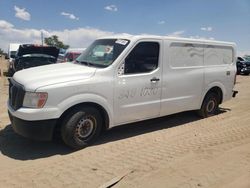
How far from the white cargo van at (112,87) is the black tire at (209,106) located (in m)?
0.03

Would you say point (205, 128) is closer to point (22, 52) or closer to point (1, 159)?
point (1, 159)

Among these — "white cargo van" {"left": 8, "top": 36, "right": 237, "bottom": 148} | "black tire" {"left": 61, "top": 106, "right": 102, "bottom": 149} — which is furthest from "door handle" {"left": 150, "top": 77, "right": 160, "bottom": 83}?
"black tire" {"left": 61, "top": 106, "right": 102, "bottom": 149}

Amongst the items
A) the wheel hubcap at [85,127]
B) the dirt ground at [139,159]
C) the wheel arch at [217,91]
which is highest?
the wheel arch at [217,91]

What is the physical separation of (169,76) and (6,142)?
339cm

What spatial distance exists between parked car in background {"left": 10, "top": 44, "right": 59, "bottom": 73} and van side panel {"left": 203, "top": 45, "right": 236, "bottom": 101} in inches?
349

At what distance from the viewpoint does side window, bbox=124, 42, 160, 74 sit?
5.84 metres

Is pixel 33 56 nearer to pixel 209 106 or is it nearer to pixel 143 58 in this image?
pixel 209 106

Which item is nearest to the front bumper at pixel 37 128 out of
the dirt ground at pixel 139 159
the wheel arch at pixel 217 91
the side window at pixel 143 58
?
the dirt ground at pixel 139 159

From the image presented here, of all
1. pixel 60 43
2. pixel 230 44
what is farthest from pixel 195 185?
pixel 60 43

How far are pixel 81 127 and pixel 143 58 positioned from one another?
6.00 feet

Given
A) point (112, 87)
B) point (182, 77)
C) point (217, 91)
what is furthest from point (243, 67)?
point (112, 87)

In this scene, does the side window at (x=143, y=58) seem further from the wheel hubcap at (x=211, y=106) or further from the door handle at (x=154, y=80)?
the wheel hubcap at (x=211, y=106)

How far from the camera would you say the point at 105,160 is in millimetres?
4910

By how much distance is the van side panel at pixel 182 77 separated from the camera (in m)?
6.49
